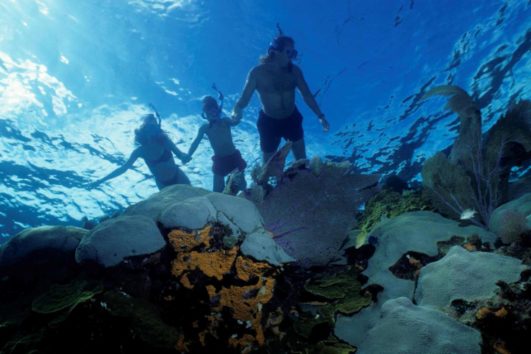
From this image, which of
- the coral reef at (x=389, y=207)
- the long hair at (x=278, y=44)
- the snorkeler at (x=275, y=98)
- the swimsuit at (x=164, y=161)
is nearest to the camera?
the coral reef at (x=389, y=207)

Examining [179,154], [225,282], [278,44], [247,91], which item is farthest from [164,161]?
[225,282]

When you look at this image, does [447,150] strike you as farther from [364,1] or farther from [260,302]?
[260,302]

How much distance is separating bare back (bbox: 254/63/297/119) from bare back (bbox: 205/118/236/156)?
89.4 inches

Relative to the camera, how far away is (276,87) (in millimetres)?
7582

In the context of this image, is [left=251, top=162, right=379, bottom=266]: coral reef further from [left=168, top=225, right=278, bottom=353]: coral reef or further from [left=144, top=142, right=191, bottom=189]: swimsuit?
[left=144, top=142, right=191, bottom=189]: swimsuit

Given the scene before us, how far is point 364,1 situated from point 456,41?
4.14 meters

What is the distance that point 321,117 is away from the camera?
7805mm

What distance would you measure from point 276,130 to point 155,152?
193 inches

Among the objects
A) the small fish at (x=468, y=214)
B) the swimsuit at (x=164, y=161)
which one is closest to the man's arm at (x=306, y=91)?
the small fish at (x=468, y=214)

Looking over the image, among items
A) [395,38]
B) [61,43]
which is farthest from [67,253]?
[395,38]

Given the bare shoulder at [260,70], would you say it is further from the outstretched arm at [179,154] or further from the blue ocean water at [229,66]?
the blue ocean water at [229,66]

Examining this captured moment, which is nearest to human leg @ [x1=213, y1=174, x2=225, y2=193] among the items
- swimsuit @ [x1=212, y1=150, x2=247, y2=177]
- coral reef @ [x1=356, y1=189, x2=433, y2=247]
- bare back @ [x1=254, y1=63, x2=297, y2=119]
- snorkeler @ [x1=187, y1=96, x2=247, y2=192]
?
snorkeler @ [x1=187, y1=96, x2=247, y2=192]

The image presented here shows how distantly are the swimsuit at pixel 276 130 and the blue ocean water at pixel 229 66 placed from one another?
17.4ft

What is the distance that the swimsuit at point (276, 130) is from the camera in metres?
7.67
